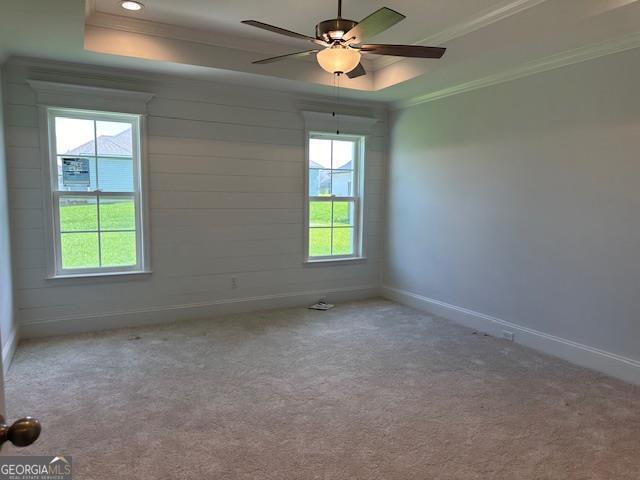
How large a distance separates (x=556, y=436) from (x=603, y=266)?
151 cm

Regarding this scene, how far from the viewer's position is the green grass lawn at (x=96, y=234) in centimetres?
401

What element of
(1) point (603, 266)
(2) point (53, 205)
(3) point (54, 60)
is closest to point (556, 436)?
(1) point (603, 266)

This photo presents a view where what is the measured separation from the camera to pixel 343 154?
534cm

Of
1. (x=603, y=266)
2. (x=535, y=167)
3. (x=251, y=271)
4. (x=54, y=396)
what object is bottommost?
(x=54, y=396)

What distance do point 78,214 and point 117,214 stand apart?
334 mm

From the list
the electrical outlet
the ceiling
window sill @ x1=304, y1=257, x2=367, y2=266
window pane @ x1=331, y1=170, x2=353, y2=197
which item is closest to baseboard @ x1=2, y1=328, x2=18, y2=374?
the ceiling

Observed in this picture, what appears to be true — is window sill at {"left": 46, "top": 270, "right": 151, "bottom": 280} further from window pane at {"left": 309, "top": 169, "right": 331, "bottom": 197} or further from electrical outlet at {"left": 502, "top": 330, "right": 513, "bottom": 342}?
electrical outlet at {"left": 502, "top": 330, "right": 513, "bottom": 342}

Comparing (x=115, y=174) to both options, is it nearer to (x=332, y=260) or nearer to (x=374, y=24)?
(x=332, y=260)

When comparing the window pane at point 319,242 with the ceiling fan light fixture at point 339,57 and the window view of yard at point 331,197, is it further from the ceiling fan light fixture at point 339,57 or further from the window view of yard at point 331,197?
the ceiling fan light fixture at point 339,57

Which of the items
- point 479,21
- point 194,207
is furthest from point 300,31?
point 194,207

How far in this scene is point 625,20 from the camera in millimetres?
2740

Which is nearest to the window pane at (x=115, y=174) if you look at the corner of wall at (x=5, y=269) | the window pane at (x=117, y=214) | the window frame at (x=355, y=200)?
the window pane at (x=117, y=214)

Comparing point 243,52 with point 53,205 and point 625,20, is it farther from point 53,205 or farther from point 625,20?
point 625,20

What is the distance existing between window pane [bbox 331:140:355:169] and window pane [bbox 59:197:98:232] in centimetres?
271
